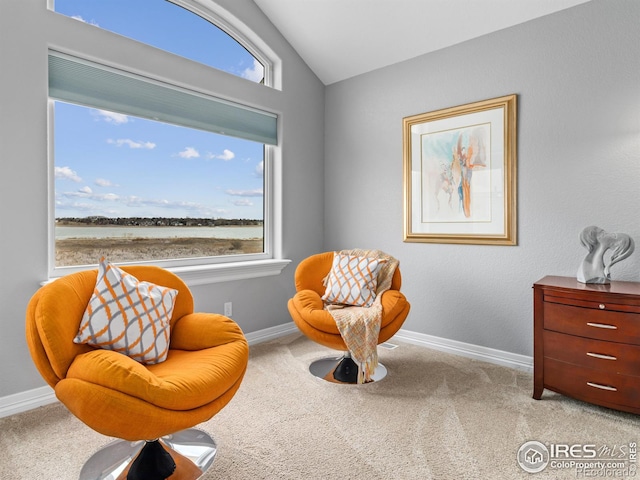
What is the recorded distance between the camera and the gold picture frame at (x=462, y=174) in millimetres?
2908

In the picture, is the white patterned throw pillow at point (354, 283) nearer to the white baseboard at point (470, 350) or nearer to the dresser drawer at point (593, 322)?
the white baseboard at point (470, 350)

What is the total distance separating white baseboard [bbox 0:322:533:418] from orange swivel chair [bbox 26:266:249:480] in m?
0.75

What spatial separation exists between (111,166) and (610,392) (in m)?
3.40

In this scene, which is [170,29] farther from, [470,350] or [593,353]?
[593,353]

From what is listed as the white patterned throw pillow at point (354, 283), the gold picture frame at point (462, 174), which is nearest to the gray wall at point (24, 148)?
the white patterned throw pillow at point (354, 283)

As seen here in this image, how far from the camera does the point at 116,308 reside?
1.72 m

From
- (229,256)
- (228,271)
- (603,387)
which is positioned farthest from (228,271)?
(603,387)

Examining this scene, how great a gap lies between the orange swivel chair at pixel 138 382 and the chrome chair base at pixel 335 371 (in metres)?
0.96

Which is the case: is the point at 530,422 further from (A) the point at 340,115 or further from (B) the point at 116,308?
(A) the point at 340,115

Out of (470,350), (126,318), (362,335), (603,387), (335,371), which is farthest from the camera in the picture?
(470,350)

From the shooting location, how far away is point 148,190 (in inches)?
116

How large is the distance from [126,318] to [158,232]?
1407mm

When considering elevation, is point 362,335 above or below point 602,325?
below

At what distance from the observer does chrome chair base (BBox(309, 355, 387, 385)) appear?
2639mm
